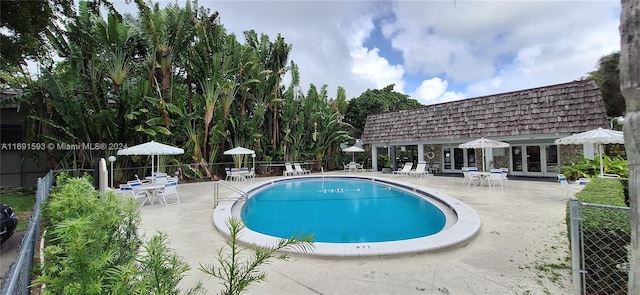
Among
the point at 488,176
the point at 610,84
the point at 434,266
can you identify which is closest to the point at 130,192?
the point at 434,266

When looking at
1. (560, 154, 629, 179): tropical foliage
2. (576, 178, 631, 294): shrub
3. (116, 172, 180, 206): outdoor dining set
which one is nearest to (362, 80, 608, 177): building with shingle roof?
(560, 154, 629, 179): tropical foliage

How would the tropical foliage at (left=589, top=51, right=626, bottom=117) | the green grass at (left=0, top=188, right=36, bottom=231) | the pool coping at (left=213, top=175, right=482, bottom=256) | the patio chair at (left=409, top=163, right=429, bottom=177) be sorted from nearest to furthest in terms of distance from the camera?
the pool coping at (left=213, top=175, right=482, bottom=256), the green grass at (left=0, top=188, right=36, bottom=231), the patio chair at (left=409, top=163, right=429, bottom=177), the tropical foliage at (left=589, top=51, right=626, bottom=117)

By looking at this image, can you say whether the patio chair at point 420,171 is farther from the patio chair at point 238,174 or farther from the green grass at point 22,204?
the green grass at point 22,204

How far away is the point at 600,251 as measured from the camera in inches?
120

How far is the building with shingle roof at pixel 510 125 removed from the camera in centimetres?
1278

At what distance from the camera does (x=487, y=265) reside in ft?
13.1

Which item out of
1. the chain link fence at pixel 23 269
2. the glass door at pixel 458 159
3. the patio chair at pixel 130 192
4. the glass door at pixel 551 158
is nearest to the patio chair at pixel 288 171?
the patio chair at pixel 130 192

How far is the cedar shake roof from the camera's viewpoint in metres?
12.6

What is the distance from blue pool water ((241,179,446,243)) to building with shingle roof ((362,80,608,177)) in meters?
6.65

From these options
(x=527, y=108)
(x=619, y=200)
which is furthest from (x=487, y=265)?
(x=527, y=108)

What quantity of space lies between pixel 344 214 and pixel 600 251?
20.7 feet

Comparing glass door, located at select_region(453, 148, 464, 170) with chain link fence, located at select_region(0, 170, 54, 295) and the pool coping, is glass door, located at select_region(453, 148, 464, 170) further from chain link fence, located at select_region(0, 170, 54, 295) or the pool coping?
chain link fence, located at select_region(0, 170, 54, 295)

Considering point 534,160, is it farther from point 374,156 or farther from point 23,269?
point 23,269

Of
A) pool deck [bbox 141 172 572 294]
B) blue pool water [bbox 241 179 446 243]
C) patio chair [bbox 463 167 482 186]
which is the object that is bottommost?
blue pool water [bbox 241 179 446 243]
